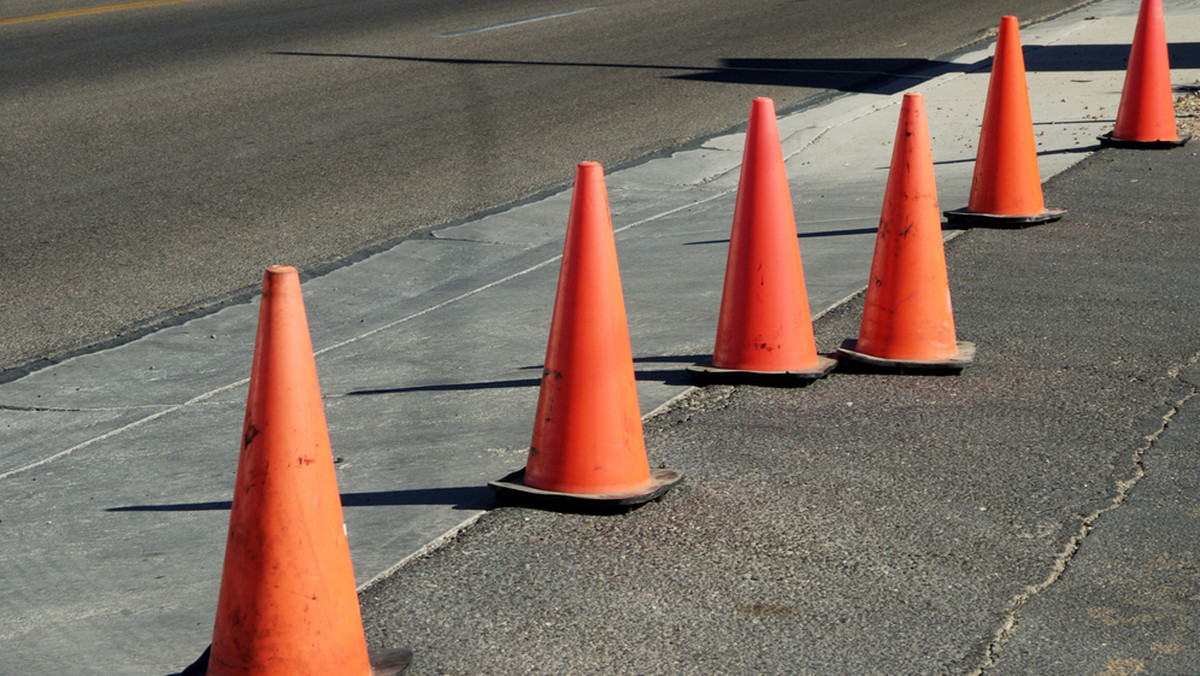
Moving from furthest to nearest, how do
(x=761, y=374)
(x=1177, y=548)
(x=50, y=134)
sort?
(x=50, y=134), (x=761, y=374), (x=1177, y=548)

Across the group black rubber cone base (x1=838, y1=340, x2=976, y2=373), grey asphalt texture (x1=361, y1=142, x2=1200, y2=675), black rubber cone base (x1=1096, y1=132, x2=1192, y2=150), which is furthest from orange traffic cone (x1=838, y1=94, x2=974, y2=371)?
black rubber cone base (x1=1096, y1=132, x2=1192, y2=150)

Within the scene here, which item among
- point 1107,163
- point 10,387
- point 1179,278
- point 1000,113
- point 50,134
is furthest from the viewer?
point 50,134

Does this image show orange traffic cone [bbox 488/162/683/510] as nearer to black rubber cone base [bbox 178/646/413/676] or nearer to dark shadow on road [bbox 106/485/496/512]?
dark shadow on road [bbox 106/485/496/512]

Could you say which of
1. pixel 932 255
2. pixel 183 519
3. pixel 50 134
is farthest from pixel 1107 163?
pixel 50 134

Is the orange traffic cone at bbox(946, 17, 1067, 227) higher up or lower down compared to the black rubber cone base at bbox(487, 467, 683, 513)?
higher up

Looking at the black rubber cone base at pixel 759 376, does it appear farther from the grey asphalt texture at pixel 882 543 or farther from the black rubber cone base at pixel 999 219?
the black rubber cone base at pixel 999 219

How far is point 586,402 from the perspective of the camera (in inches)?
143

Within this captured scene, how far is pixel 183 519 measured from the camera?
369 centimetres

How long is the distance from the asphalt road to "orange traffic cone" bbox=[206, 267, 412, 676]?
288 centimetres

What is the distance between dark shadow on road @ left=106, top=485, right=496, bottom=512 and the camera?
12.1ft

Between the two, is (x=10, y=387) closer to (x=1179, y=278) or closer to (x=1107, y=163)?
(x=1179, y=278)

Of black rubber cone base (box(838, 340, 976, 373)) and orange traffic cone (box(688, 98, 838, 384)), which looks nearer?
orange traffic cone (box(688, 98, 838, 384))

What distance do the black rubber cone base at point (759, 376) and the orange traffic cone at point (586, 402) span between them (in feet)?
3.00

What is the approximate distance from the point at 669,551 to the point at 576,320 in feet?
2.14
